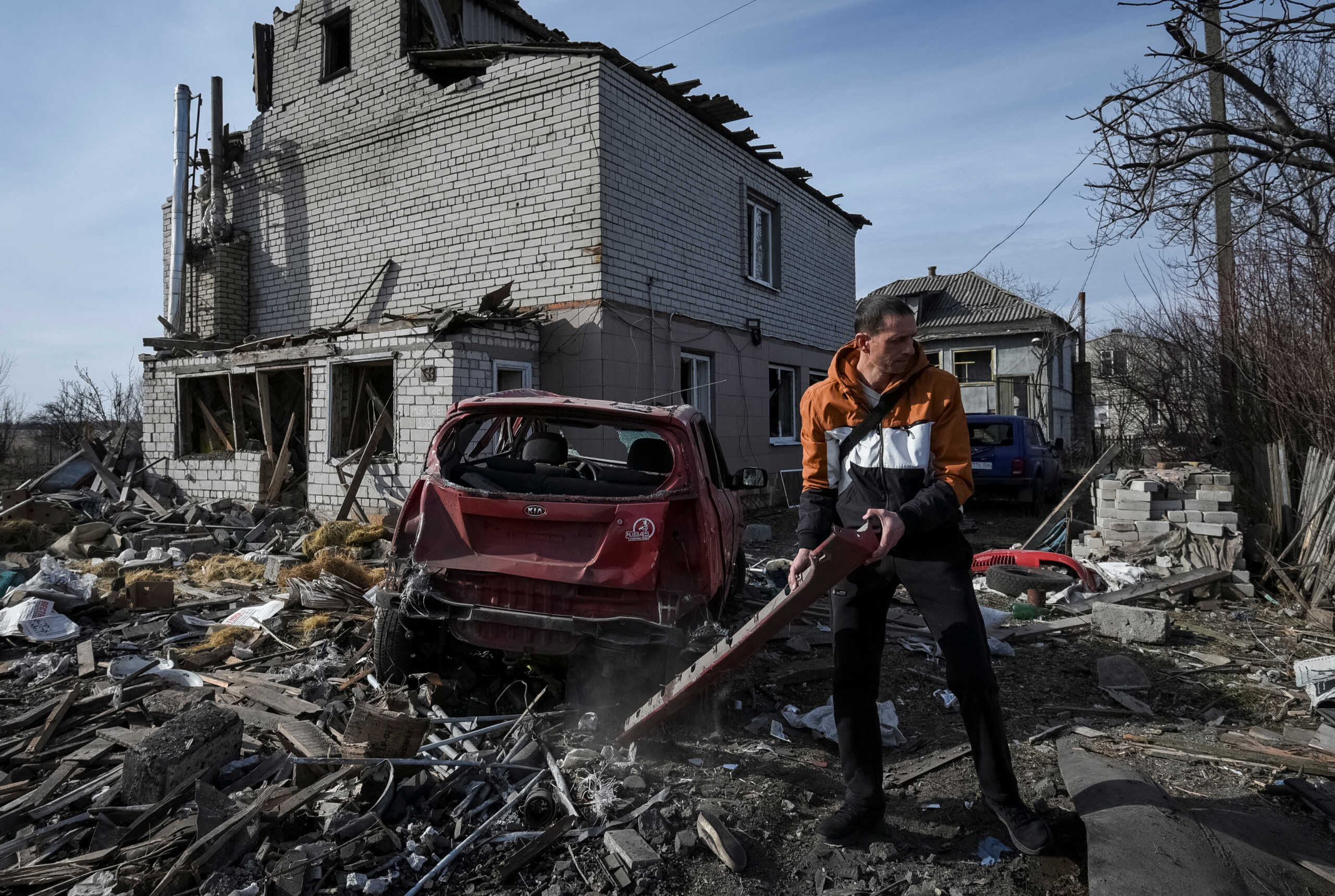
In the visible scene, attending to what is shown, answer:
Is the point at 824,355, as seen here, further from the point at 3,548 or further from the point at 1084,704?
the point at 3,548

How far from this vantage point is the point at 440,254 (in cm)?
1048

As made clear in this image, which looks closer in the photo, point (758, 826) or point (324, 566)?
point (758, 826)

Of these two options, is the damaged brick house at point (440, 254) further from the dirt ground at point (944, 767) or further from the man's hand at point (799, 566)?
the man's hand at point (799, 566)

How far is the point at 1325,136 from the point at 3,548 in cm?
1443

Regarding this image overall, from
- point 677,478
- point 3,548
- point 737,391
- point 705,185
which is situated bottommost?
point 3,548

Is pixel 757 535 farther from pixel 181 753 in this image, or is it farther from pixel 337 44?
pixel 337 44

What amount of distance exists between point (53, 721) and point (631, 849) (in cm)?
303

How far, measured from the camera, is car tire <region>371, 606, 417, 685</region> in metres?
3.72

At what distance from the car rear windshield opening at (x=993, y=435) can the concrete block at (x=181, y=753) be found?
11291mm

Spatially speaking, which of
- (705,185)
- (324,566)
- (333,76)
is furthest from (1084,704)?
(333,76)

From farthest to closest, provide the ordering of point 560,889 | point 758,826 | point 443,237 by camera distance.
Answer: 1. point 443,237
2. point 758,826
3. point 560,889

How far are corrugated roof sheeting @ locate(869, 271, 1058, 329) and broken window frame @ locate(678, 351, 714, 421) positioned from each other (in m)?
17.7

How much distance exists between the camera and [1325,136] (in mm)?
6879

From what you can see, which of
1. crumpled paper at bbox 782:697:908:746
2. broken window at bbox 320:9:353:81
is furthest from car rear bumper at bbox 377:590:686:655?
broken window at bbox 320:9:353:81
